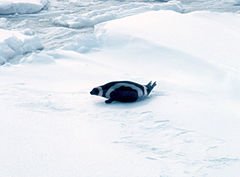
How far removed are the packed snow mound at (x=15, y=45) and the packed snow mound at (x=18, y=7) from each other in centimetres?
263

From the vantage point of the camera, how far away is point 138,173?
2756 mm

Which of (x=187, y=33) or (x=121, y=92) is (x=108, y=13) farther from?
(x=121, y=92)

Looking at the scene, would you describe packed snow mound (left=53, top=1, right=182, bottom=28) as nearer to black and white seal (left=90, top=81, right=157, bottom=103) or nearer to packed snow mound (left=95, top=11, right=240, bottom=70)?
packed snow mound (left=95, top=11, right=240, bottom=70)

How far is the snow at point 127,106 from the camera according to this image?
114 inches

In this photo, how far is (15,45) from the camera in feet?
22.9

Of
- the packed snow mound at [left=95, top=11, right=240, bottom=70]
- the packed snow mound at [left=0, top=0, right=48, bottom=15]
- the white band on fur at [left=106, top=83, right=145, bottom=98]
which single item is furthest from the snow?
the packed snow mound at [left=0, top=0, right=48, bottom=15]

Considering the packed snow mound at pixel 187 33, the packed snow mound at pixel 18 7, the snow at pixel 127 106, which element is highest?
the packed snow mound at pixel 18 7

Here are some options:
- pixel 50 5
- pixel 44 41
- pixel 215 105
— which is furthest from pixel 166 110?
pixel 50 5

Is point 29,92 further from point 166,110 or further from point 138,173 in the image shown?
point 138,173

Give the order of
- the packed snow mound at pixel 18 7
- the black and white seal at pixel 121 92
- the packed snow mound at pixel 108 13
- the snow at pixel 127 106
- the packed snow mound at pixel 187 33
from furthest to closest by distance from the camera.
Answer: the packed snow mound at pixel 18 7 < the packed snow mound at pixel 108 13 < the packed snow mound at pixel 187 33 < the black and white seal at pixel 121 92 < the snow at pixel 127 106

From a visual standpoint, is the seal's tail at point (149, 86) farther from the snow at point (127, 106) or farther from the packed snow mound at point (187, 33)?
the packed snow mound at point (187, 33)

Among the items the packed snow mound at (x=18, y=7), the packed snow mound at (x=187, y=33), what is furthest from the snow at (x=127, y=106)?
the packed snow mound at (x=18, y=7)

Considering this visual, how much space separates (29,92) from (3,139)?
1703 millimetres

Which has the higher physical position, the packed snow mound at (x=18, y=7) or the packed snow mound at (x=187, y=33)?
the packed snow mound at (x=18, y=7)
